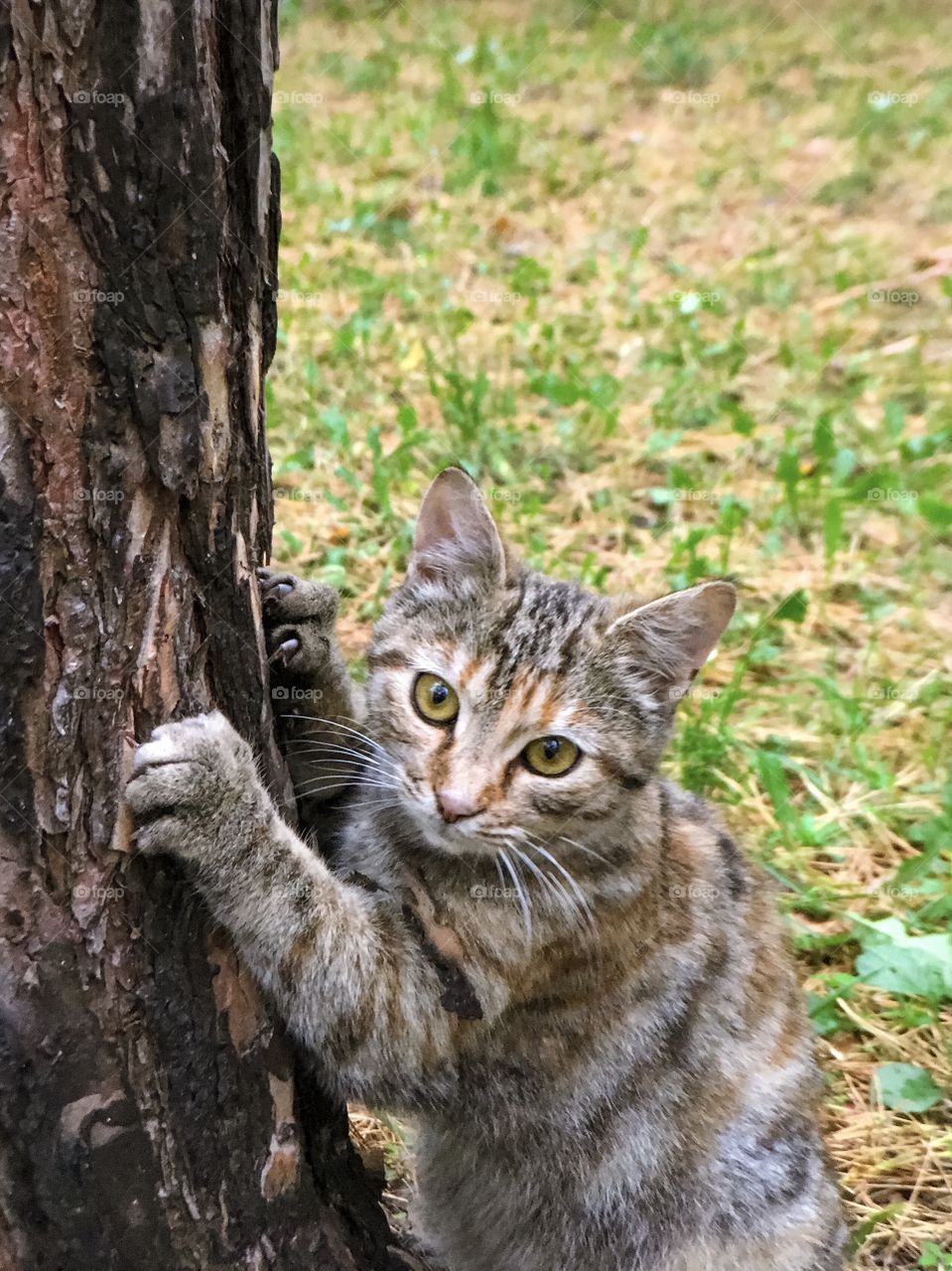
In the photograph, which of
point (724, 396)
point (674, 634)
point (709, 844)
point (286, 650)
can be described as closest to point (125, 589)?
point (286, 650)

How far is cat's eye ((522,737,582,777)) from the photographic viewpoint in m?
2.39

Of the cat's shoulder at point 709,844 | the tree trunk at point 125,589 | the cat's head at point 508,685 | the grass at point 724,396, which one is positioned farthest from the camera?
the grass at point 724,396

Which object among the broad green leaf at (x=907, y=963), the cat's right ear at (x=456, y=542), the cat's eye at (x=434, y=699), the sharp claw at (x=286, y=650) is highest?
the cat's right ear at (x=456, y=542)

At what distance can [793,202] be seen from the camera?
7.82 m

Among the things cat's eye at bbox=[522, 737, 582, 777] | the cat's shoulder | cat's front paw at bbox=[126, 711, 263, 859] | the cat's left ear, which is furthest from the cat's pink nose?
the cat's shoulder

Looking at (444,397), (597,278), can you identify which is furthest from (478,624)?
(597,278)

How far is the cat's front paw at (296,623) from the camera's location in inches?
94.4

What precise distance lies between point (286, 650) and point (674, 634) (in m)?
0.87

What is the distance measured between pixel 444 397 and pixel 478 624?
2.92 metres

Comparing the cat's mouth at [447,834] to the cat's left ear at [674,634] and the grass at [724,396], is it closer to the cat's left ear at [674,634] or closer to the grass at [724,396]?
the cat's left ear at [674,634]

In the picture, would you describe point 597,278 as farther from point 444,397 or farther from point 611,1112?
point 611,1112

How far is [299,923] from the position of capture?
2043mm

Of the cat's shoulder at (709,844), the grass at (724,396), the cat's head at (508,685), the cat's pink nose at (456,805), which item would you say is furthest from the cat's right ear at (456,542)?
the grass at (724,396)

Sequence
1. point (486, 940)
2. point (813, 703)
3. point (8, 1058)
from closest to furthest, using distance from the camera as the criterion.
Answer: point (8, 1058)
point (486, 940)
point (813, 703)
